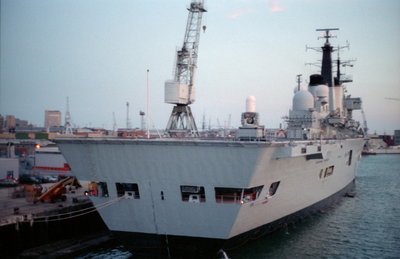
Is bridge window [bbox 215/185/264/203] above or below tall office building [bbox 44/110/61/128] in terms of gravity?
below

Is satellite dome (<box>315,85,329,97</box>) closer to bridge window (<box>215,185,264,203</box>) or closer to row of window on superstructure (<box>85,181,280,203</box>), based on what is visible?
row of window on superstructure (<box>85,181,280,203</box>)

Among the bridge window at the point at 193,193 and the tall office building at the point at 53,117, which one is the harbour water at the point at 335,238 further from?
the tall office building at the point at 53,117

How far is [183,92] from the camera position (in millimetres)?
28172

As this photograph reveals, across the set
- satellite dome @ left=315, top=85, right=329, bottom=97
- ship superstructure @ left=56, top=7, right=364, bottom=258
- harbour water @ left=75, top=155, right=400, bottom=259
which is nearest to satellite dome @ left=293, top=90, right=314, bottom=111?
satellite dome @ left=315, top=85, right=329, bottom=97

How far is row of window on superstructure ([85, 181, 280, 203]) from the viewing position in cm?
1562

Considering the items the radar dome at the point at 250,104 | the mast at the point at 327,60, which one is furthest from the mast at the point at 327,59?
the radar dome at the point at 250,104

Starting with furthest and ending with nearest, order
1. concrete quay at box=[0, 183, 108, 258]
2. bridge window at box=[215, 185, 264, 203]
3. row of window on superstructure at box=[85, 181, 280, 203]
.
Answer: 1. concrete quay at box=[0, 183, 108, 258]
2. row of window on superstructure at box=[85, 181, 280, 203]
3. bridge window at box=[215, 185, 264, 203]

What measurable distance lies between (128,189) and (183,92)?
488 inches

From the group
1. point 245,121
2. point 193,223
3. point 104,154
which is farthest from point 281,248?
point 104,154

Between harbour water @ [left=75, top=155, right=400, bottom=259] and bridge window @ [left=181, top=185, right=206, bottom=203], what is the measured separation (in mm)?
2823

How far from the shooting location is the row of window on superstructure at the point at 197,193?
15.6m

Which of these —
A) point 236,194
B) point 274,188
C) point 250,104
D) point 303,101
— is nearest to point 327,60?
point 303,101

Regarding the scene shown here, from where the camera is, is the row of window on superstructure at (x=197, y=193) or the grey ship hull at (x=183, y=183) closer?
the grey ship hull at (x=183, y=183)

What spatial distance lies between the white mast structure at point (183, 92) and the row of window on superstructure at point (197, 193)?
11.2m
